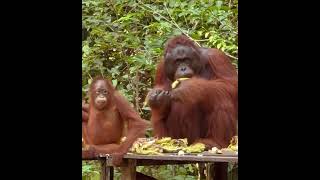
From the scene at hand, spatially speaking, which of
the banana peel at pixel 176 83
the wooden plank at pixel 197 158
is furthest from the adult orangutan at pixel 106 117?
the wooden plank at pixel 197 158

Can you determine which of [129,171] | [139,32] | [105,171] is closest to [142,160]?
[129,171]

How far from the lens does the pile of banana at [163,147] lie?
274 cm

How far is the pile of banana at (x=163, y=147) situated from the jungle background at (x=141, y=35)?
1338mm

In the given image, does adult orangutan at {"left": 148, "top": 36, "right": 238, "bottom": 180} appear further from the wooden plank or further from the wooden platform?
the wooden plank

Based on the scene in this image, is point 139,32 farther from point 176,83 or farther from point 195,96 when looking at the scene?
point 195,96

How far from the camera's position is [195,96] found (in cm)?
317

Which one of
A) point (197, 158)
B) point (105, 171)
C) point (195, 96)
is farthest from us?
point (195, 96)

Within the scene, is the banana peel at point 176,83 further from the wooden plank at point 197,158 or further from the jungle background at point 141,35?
the jungle background at point 141,35

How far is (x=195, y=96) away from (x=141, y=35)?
1730mm

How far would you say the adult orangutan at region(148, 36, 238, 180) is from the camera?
316 cm
